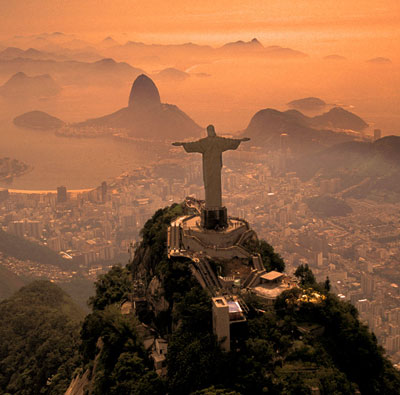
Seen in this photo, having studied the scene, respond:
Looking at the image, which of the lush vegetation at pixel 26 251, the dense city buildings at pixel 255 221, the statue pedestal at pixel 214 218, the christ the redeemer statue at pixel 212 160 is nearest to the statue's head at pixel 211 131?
the christ the redeemer statue at pixel 212 160

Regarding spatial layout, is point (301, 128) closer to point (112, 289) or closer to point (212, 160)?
point (212, 160)

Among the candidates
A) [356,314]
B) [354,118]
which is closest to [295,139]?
[354,118]

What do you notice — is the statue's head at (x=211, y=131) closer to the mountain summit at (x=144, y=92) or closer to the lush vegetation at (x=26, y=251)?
the lush vegetation at (x=26, y=251)

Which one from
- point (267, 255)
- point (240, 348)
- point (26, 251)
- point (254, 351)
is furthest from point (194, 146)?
point (26, 251)

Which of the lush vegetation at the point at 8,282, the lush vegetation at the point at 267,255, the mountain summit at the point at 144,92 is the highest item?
the mountain summit at the point at 144,92

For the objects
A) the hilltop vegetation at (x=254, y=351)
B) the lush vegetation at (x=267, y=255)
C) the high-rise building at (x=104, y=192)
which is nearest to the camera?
the hilltop vegetation at (x=254, y=351)
